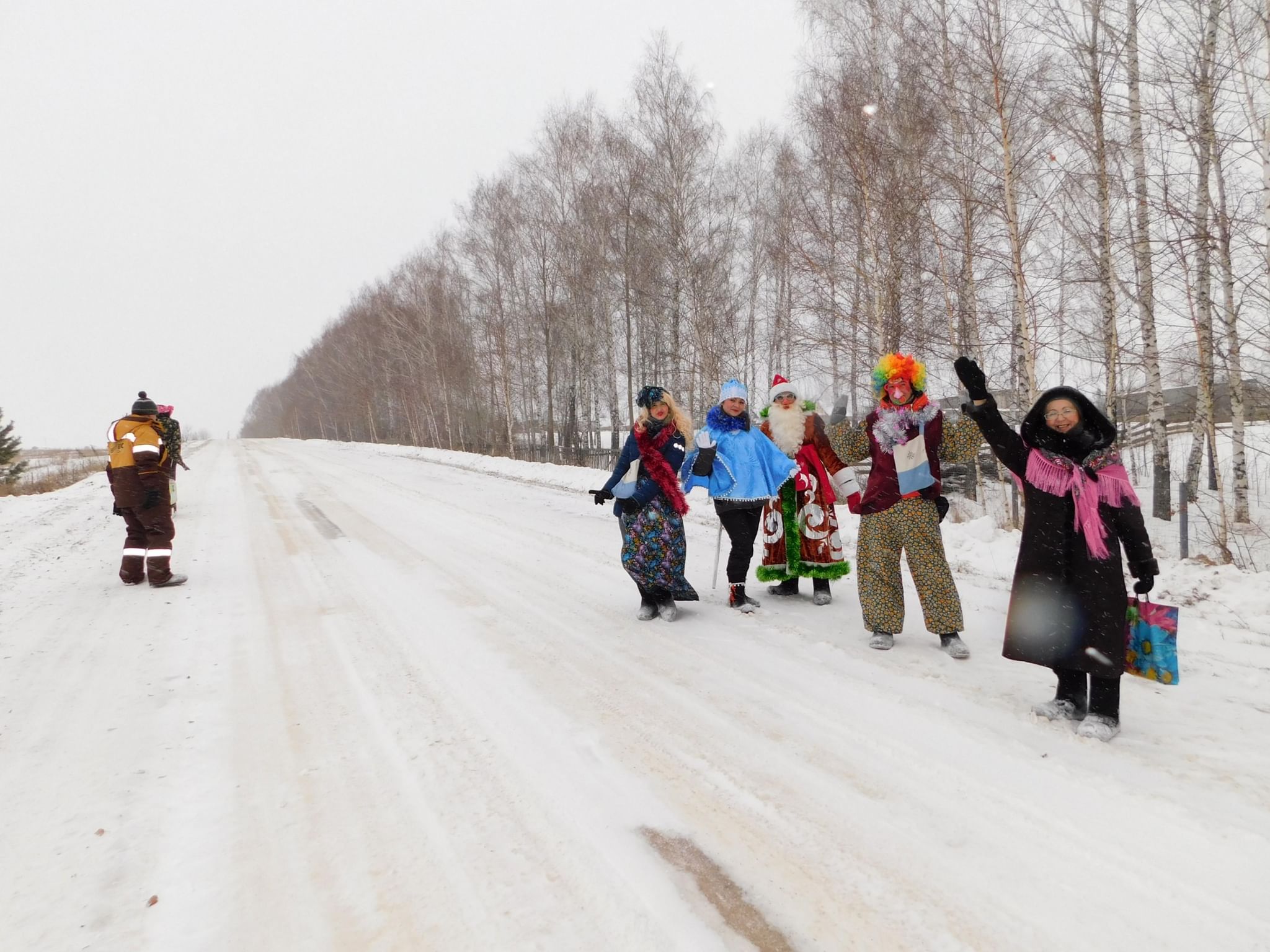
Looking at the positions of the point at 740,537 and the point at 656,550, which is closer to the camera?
the point at 656,550

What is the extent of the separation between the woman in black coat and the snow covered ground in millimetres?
256

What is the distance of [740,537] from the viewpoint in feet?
16.7

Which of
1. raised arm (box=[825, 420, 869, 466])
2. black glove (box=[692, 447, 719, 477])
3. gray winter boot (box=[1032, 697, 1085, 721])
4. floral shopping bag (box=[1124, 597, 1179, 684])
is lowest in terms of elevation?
gray winter boot (box=[1032, 697, 1085, 721])

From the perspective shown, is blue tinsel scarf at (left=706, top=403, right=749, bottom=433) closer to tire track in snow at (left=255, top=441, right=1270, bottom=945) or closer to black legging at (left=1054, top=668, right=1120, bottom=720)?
tire track in snow at (left=255, top=441, right=1270, bottom=945)

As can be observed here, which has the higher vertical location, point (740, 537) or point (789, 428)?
point (789, 428)

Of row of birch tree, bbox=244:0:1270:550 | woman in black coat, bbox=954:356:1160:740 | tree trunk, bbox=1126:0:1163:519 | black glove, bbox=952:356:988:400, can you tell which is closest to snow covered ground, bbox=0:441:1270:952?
woman in black coat, bbox=954:356:1160:740

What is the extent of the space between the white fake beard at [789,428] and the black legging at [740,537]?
59cm

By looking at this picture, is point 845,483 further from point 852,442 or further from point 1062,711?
point 1062,711

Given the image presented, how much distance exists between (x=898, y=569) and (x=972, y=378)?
56.3 inches

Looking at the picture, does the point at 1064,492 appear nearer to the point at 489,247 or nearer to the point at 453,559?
the point at 453,559

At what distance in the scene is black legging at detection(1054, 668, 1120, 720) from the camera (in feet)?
9.58

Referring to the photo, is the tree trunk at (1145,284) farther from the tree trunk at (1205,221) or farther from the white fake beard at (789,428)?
the white fake beard at (789,428)

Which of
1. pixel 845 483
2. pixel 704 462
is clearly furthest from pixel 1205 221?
pixel 704 462

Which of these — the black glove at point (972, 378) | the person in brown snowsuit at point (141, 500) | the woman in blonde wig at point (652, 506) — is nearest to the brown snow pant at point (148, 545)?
the person in brown snowsuit at point (141, 500)
